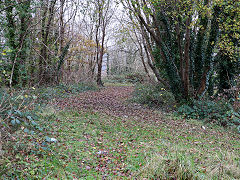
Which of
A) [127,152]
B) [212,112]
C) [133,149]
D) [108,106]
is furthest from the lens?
[108,106]

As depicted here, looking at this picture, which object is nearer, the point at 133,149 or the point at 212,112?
the point at 133,149

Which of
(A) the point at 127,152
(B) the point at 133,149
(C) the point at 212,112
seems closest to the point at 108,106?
(C) the point at 212,112

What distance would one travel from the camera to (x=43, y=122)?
4719 mm

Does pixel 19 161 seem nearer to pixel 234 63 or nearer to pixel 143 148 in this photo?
pixel 143 148

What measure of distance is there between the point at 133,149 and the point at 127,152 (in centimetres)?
24

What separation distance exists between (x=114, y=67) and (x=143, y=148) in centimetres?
2546

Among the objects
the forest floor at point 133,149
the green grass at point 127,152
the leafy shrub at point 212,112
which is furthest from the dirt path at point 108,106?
the leafy shrub at point 212,112

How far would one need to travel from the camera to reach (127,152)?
4250 mm

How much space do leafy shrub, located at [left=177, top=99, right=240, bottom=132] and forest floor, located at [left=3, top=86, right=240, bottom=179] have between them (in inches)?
31.8

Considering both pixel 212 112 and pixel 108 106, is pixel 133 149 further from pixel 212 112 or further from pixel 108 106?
pixel 212 112

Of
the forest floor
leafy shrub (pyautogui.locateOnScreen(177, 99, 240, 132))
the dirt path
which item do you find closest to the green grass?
the forest floor

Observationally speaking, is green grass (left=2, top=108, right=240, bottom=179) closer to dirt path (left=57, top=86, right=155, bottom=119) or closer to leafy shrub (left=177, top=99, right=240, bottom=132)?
leafy shrub (left=177, top=99, right=240, bottom=132)

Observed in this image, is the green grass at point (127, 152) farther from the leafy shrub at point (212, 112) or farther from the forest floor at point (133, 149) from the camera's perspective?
the leafy shrub at point (212, 112)

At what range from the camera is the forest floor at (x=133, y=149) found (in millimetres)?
3232
